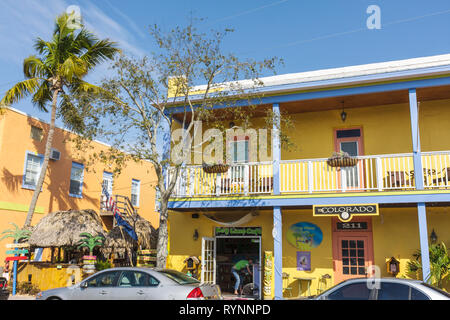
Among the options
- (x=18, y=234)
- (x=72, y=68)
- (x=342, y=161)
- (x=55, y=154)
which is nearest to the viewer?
(x=342, y=161)

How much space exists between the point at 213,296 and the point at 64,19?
1357 centimetres

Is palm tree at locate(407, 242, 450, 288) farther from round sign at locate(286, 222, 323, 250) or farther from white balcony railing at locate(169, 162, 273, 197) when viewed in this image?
white balcony railing at locate(169, 162, 273, 197)

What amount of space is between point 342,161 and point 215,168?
385cm

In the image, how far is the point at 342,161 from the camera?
12141mm

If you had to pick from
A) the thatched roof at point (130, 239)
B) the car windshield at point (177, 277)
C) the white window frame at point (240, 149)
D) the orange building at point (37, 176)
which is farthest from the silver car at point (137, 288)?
the thatched roof at point (130, 239)

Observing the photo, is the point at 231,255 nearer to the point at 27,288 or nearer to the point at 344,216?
the point at 344,216

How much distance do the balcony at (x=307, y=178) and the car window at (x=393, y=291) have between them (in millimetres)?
5042

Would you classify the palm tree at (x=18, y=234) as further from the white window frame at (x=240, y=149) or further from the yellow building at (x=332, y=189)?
the white window frame at (x=240, y=149)

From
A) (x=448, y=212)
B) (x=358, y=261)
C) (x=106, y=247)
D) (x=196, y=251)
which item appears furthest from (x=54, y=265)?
(x=448, y=212)

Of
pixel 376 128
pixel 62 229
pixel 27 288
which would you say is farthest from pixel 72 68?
pixel 376 128

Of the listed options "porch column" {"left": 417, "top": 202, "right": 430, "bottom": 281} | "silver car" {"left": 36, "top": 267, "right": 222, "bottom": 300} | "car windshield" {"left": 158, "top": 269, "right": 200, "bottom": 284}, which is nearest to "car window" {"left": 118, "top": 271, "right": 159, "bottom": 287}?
"silver car" {"left": 36, "top": 267, "right": 222, "bottom": 300}

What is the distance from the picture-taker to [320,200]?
12297 millimetres

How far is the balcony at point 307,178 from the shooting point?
12133 mm

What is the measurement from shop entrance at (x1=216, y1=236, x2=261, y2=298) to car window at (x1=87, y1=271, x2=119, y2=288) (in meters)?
6.07
